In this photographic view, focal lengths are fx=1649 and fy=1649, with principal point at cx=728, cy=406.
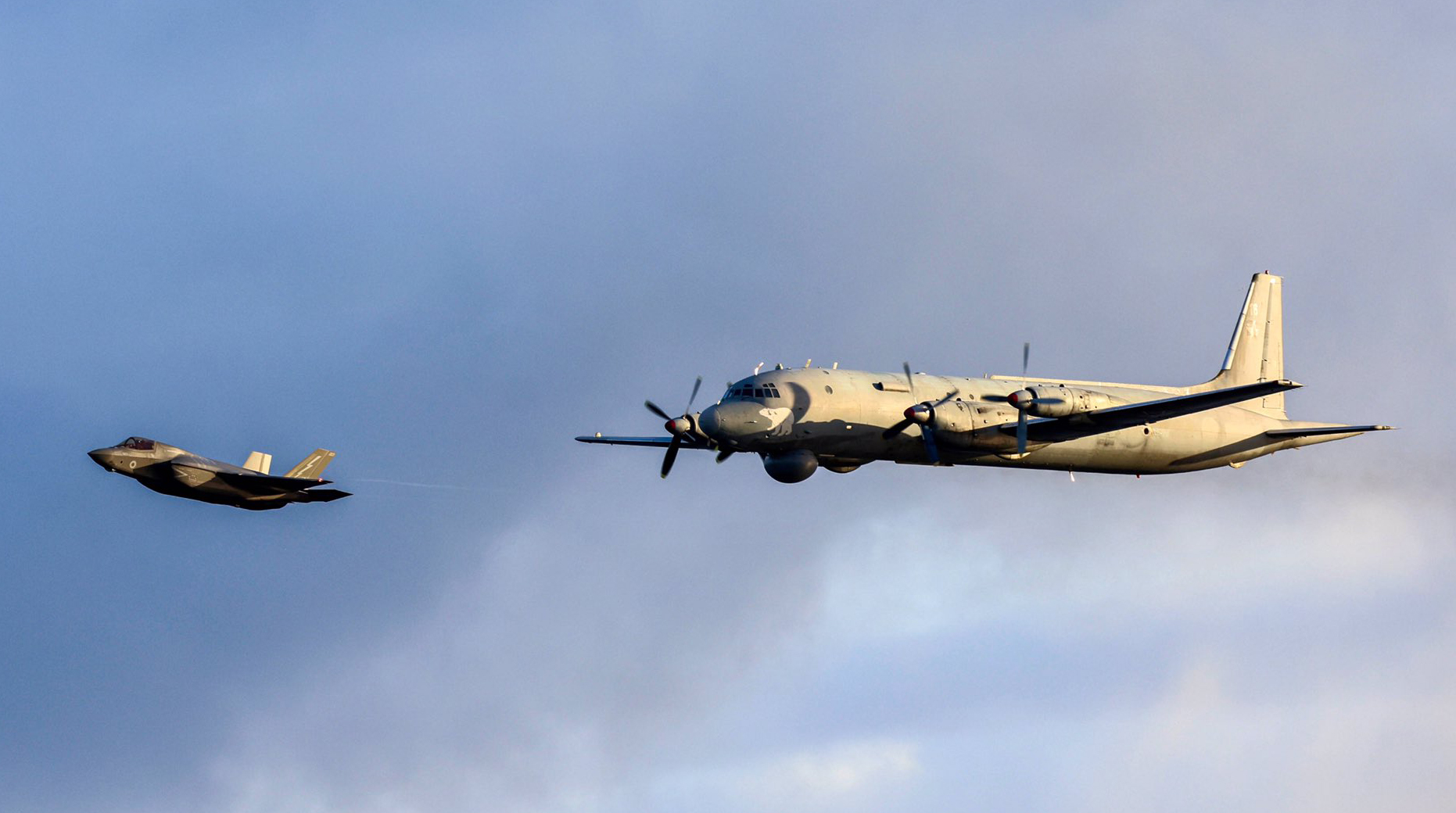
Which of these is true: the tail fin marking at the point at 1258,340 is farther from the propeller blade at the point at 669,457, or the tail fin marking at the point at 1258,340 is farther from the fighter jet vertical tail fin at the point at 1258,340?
the propeller blade at the point at 669,457

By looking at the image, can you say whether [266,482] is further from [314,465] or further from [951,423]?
[951,423]

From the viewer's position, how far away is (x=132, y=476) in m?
62.9

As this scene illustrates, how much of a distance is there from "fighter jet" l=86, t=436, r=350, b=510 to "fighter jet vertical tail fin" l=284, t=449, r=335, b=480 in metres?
1.91

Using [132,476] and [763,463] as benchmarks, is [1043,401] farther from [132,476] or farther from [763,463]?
[132,476]

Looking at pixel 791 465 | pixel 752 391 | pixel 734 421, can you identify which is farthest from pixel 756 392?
pixel 791 465

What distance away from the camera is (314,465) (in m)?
66.9

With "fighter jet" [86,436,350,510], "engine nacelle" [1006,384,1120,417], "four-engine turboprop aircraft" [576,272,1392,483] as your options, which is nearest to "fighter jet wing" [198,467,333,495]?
"fighter jet" [86,436,350,510]

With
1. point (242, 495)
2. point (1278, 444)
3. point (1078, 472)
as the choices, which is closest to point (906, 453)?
point (1078, 472)

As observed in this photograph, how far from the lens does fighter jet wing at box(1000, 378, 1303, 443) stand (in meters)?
54.4

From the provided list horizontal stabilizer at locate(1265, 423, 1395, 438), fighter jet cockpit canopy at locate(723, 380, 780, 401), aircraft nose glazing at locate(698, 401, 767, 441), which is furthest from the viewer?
horizontal stabilizer at locate(1265, 423, 1395, 438)

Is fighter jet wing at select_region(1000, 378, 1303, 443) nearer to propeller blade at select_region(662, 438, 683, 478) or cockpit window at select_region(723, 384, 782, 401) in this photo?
cockpit window at select_region(723, 384, 782, 401)

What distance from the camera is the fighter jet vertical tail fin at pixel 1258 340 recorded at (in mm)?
63531

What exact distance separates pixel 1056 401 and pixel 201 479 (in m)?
32.4

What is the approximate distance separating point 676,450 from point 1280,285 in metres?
25.9
